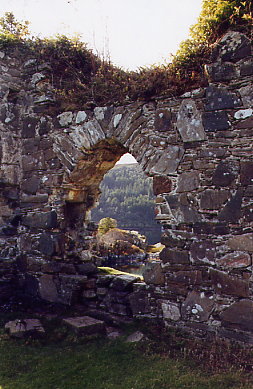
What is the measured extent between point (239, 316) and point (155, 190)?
197 centimetres

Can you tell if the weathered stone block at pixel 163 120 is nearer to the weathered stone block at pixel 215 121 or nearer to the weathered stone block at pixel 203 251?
the weathered stone block at pixel 215 121

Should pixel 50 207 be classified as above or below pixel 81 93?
below

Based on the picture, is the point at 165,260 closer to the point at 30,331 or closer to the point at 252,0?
the point at 30,331

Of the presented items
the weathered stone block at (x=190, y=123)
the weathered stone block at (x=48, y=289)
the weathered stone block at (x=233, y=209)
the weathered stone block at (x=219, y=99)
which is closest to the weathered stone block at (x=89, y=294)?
the weathered stone block at (x=48, y=289)

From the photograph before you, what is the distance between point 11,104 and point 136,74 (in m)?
2.49

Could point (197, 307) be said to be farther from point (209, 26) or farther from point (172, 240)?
point (209, 26)

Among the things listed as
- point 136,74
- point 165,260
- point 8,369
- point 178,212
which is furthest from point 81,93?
point 8,369

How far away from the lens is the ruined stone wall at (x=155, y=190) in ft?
14.3

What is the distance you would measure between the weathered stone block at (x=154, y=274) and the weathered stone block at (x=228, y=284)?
29.3 inches

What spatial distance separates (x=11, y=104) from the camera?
21.4 feet

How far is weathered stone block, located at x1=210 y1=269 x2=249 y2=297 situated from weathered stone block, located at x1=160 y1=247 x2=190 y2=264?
398mm

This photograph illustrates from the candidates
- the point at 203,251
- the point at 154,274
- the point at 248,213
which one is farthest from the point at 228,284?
the point at 154,274

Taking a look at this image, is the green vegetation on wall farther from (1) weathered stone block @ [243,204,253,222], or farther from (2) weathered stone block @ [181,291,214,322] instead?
(2) weathered stone block @ [181,291,214,322]

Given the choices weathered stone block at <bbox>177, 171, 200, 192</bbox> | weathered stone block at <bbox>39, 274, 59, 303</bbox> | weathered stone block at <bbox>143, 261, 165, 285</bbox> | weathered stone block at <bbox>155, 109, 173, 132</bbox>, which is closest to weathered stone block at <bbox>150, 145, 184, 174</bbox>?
weathered stone block at <bbox>177, 171, 200, 192</bbox>
